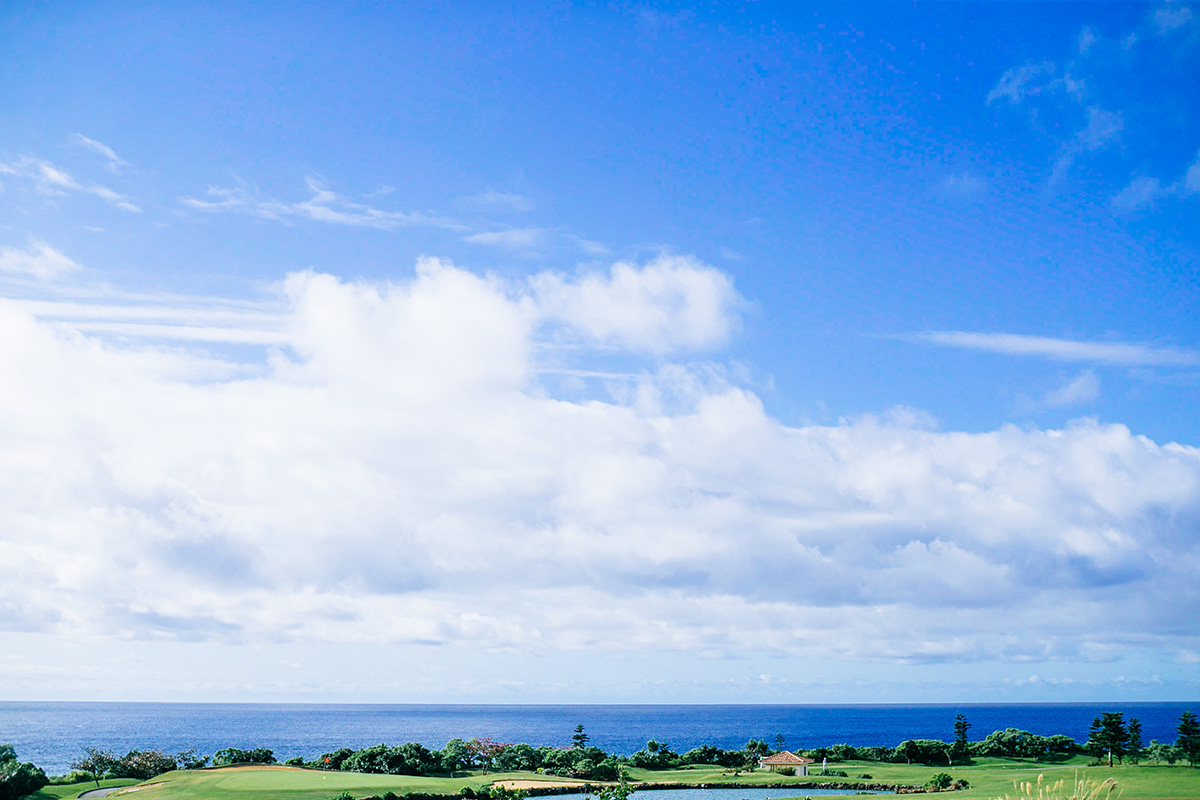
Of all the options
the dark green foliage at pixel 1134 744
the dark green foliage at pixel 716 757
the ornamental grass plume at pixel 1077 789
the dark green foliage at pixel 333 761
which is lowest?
the dark green foliage at pixel 716 757

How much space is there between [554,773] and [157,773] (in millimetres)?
34162

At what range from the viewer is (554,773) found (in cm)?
7888

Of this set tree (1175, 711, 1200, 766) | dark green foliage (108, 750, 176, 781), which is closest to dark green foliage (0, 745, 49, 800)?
dark green foliage (108, 750, 176, 781)

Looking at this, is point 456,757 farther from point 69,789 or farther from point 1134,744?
point 1134,744

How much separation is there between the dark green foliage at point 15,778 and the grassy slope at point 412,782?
111 cm

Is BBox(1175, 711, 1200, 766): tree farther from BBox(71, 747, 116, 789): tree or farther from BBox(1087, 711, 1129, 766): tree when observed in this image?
BBox(71, 747, 116, 789): tree

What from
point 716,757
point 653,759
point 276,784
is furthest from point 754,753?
point 276,784

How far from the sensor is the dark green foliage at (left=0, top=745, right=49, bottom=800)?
52875 millimetres

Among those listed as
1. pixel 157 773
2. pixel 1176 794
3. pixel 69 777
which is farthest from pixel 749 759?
pixel 69 777

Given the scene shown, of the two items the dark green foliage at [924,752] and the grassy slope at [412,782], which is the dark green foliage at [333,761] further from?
the dark green foliage at [924,752]

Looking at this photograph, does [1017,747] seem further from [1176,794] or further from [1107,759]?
[1176,794]

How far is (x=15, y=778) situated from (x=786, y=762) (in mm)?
63690

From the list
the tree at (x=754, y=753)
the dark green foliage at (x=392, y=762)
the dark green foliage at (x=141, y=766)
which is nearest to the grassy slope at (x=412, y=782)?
the dark green foliage at (x=392, y=762)

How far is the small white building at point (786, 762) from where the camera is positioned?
263ft
